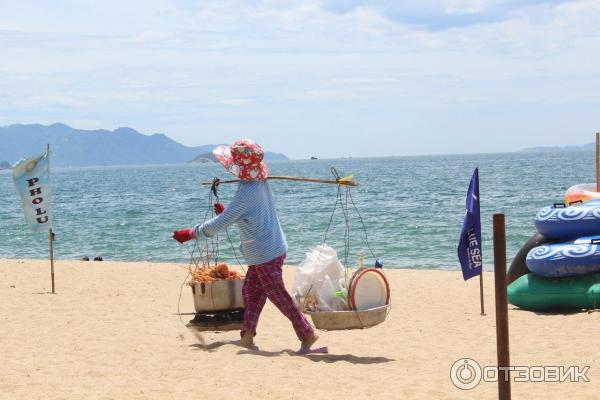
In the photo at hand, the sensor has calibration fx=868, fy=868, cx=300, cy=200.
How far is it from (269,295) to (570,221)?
14.2 feet

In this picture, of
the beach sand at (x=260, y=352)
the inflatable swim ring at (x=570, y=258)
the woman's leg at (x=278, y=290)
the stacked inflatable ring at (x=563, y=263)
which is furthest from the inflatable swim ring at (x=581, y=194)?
the woman's leg at (x=278, y=290)

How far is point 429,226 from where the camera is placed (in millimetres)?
26797

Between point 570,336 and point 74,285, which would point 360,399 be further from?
point 74,285

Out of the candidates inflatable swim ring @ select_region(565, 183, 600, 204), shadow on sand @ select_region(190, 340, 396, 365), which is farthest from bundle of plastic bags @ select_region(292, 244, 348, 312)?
inflatable swim ring @ select_region(565, 183, 600, 204)

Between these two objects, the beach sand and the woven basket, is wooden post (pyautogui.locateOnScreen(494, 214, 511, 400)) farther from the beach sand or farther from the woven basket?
the woven basket

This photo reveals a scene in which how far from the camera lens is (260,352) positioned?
727 centimetres

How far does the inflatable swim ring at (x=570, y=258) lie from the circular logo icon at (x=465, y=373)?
2.85 meters

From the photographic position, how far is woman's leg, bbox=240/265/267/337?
7.20m

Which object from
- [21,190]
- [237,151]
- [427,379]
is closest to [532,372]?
[427,379]

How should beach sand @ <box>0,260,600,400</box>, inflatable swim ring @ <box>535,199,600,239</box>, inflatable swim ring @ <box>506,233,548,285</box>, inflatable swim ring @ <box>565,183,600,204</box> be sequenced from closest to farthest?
beach sand @ <box>0,260,600,400</box>
inflatable swim ring @ <box>535,199,600,239</box>
inflatable swim ring @ <box>506,233,548,285</box>
inflatable swim ring @ <box>565,183,600,204</box>

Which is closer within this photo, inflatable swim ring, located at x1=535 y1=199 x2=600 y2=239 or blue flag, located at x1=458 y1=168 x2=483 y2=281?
blue flag, located at x1=458 y1=168 x2=483 y2=281

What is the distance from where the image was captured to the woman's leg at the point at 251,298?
7.20 meters

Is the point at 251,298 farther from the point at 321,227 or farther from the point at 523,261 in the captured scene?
the point at 321,227

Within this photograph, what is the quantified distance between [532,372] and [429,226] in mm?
20368
